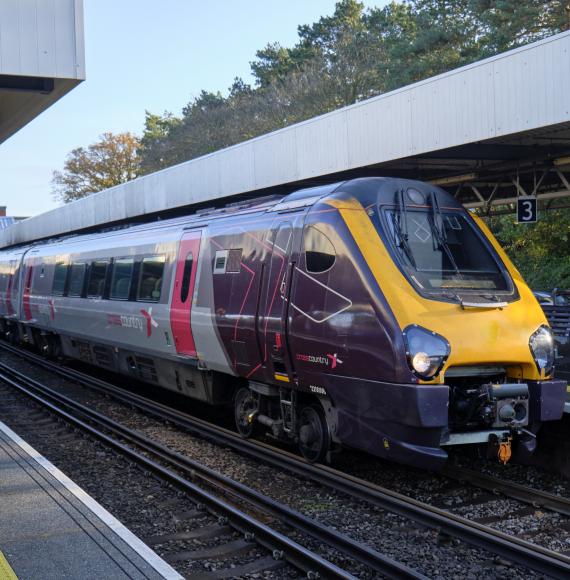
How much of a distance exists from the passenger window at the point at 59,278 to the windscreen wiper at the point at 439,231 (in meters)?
10.4

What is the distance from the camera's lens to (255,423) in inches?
363

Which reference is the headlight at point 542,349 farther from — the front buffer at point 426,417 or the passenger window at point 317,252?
the passenger window at point 317,252

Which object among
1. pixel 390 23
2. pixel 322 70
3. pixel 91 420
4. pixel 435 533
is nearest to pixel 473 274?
pixel 435 533

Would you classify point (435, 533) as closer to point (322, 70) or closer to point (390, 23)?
point (322, 70)

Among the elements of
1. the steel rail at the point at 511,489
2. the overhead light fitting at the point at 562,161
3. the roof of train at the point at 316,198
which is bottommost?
the steel rail at the point at 511,489

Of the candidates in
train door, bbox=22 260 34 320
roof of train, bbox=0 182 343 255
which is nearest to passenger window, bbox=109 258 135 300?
roof of train, bbox=0 182 343 255

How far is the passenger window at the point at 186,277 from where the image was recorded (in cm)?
1034

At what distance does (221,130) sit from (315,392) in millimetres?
43351

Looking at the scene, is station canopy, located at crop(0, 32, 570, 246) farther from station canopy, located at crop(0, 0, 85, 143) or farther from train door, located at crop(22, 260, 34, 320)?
station canopy, located at crop(0, 0, 85, 143)

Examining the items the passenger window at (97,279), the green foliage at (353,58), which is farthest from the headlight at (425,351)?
the green foliage at (353,58)

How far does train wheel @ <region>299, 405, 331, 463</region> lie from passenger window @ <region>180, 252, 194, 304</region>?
296 centimetres

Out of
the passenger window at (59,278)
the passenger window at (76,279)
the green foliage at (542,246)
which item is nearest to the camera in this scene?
the passenger window at (76,279)

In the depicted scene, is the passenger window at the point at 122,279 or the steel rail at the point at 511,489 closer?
the steel rail at the point at 511,489

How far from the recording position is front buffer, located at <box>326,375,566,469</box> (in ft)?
21.2
